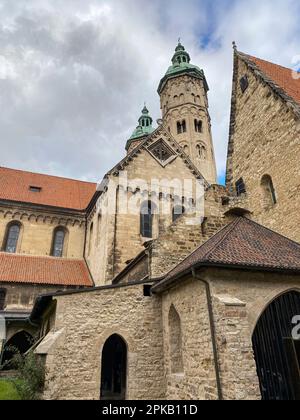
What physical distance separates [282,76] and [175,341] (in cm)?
1335

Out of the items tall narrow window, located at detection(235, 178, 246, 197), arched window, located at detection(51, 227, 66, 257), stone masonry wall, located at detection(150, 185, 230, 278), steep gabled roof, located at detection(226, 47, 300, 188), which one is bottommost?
stone masonry wall, located at detection(150, 185, 230, 278)

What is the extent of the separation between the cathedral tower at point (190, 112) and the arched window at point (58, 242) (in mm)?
18915

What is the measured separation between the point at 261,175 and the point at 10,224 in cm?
1723

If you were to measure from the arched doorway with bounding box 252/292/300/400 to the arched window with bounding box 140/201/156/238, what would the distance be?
10.7 metres

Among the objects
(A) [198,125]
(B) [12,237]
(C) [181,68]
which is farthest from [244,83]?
(C) [181,68]

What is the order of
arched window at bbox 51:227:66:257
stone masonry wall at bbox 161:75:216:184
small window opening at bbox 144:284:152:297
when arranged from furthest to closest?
stone masonry wall at bbox 161:75:216:184 → arched window at bbox 51:227:66:257 → small window opening at bbox 144:284:152:297

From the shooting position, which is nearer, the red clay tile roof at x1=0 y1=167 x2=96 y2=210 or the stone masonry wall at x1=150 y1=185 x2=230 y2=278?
the stone masonry wall at x1=150 y1=185 x2=230 y2=278

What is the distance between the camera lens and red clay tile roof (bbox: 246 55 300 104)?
1334 centimetres

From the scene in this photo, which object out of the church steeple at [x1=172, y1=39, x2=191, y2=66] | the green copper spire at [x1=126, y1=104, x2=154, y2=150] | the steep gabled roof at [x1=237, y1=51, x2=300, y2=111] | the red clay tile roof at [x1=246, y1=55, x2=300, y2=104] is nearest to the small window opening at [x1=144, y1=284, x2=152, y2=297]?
the steep gabled roof at [x1=237, y1=51, x2=300, y2=111]

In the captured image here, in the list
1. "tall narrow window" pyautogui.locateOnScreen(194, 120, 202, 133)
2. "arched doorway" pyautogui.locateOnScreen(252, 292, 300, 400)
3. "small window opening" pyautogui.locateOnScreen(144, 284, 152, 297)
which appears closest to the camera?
"arched doorway" pyautogui.locateOnScreen(252, 292, 300, 400)

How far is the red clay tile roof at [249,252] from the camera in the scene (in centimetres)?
736

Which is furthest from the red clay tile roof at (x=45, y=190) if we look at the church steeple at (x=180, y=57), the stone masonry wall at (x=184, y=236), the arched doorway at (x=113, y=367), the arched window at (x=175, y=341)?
the church steeple at (x=180, y=57)

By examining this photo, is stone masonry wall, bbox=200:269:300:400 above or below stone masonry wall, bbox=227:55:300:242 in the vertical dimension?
below

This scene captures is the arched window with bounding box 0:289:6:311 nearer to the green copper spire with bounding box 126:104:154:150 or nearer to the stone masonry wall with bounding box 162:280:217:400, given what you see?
the stone masonry wall with bounding box 162:280:217:400
